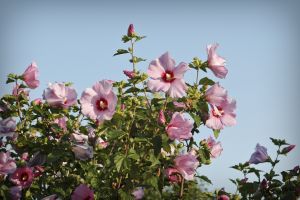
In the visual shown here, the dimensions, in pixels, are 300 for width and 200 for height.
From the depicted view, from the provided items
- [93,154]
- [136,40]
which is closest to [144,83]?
[136,40]

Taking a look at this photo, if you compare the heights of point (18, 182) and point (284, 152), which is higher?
point (284, 152)

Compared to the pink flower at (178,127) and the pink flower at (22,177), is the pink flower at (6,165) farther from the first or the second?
the pink flower at (178,127)

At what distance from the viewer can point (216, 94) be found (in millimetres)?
3635

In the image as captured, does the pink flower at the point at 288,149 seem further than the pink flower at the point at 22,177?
Yes

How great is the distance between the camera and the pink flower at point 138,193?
378 centimetres

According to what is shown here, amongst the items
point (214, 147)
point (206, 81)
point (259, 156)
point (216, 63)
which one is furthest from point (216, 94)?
point (259, 156)

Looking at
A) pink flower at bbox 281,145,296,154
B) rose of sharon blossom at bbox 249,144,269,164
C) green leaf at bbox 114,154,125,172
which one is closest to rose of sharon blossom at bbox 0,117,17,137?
green leaf at bbox 114,154,125,172

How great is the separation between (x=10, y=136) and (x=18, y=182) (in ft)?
1.36

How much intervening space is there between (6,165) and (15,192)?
0.80 ft

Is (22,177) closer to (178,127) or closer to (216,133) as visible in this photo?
(178,127)

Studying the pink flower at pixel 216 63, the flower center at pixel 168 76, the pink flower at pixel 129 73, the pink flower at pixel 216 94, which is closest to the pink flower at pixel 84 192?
the pink flower at pixel 129 73

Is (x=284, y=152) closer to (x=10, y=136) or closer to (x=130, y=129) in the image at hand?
(x=130, y=129)

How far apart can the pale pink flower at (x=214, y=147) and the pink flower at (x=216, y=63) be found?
63 cm

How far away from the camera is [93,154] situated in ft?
12.8
